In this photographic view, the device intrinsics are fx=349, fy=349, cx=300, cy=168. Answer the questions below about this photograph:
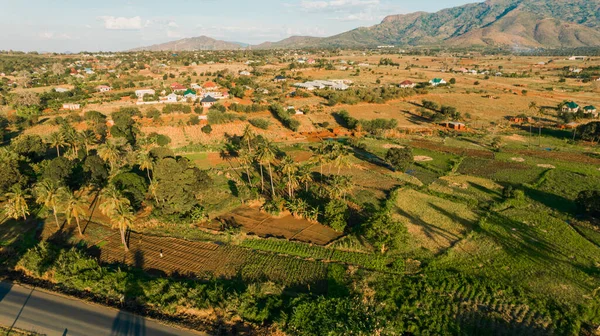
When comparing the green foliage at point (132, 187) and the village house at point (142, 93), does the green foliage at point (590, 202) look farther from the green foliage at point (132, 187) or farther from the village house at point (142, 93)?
the village house at point (142, 93)

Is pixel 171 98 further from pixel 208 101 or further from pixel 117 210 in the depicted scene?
pixel 117 210

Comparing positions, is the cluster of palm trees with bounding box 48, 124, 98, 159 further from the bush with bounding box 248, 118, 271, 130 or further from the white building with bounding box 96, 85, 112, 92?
the white building with bounding box 96, 85, 112, 92

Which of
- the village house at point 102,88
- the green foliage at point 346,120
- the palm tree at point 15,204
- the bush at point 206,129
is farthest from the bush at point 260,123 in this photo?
the village house at point 102,88

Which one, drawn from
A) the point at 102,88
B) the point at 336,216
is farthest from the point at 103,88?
the point at 336,216

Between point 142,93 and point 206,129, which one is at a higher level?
point 142,93

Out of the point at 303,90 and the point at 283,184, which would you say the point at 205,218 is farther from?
the point at 303,90

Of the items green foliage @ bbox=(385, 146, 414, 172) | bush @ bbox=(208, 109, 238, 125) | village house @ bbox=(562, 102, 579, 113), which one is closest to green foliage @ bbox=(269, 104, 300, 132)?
bush @ bbox=(208, 109, 238, 125)

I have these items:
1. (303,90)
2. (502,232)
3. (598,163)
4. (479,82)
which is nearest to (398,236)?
(502,232)
